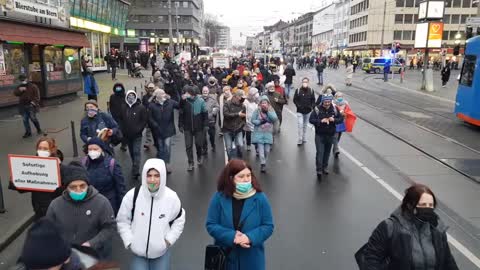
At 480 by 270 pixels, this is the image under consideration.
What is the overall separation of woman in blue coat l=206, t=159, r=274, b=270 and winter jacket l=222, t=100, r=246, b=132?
5.98 m

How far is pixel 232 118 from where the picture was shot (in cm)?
973

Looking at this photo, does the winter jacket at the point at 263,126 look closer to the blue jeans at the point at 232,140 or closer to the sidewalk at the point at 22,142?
the blue jeans at the point at 232,140

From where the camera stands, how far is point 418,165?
1019 cm

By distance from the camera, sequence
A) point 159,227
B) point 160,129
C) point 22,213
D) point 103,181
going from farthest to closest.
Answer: point 160,129 < point 22,213 < point 103,181 < point 159,227

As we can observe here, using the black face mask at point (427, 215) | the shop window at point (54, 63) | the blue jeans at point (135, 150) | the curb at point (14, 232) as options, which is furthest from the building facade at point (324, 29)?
the black face mask at point (427, 215)

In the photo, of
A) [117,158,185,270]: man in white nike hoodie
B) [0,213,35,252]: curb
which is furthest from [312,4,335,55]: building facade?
[117,158,185,270]: man in white nike hoodie

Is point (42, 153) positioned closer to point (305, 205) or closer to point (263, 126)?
point (305, 205)

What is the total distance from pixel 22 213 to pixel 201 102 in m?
4.38

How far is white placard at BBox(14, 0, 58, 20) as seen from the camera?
15.9 m

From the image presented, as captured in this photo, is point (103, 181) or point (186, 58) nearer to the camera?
point (103, 181)

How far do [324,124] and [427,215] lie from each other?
5.56m

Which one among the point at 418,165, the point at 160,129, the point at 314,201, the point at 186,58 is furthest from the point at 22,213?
the point at 186,58

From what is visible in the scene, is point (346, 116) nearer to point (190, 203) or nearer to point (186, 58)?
point (190, 203)

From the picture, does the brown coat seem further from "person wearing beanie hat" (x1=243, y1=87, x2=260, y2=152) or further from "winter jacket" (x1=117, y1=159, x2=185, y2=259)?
"winter jacket" (x1=117, y1=159, x2=185, y2=259)
